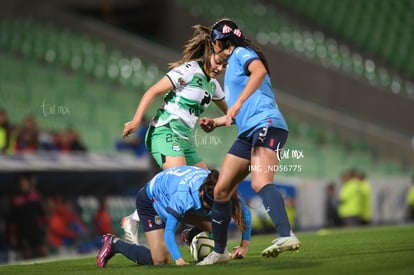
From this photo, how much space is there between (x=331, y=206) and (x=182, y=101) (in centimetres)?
1390

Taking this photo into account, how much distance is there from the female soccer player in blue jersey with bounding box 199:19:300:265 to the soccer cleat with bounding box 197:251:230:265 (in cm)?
16

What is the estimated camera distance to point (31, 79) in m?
25.1

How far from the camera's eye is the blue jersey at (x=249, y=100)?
30.0 feet

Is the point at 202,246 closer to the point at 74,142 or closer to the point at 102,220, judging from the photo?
the point at 102,220

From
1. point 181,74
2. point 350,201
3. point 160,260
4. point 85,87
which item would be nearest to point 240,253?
point 160,260

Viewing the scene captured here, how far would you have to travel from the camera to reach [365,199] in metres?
24.2

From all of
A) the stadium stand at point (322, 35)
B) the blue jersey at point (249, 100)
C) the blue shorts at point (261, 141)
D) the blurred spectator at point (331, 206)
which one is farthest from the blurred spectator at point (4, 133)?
the stadium stand at point (322, 35)

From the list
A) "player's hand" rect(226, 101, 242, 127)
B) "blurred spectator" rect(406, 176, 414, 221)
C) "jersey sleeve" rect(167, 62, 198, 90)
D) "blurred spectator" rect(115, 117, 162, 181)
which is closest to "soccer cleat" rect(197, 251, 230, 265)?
"player's hand" rect(226, 101, 242, 127)

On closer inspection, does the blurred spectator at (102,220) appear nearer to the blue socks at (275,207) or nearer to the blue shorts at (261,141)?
the blue shorts at (261,141)

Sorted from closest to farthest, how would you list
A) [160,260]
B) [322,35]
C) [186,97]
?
[160,260]
[186,97]
[322,35]

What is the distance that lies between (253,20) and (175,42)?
2552 mm

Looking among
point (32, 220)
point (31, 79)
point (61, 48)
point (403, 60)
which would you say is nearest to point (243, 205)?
point (32, 220)

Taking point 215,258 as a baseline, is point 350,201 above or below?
below

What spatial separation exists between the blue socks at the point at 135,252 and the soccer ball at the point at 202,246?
18.5 inches
